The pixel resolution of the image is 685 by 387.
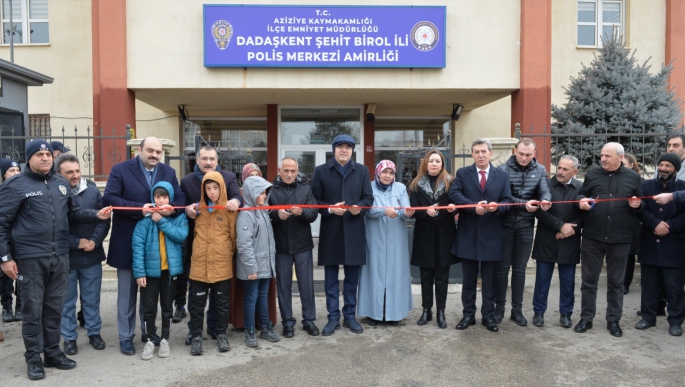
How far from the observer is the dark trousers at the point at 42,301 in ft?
14.6

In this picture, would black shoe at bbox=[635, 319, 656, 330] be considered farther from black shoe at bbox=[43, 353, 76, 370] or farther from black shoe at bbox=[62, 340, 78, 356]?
black shoe at bbox=[62, 340, 78, 356]

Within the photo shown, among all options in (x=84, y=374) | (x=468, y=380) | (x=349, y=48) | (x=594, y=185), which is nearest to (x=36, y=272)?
(x=84, y=374)

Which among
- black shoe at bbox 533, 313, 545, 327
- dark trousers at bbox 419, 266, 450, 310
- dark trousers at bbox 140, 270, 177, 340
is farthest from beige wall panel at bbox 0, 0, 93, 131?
black shoe at bbox 533, 313, 545, 327

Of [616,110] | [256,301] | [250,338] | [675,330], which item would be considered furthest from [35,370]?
[616,110]

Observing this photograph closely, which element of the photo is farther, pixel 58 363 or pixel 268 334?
pixel 268 334

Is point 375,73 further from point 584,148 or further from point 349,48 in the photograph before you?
point 584,148

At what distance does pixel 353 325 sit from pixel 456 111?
8.43 meters

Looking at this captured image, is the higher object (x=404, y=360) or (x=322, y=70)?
(x=322, y=70)

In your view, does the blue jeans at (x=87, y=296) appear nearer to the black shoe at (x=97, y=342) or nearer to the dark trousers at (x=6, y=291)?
the black shoe at (x=97, y=342)

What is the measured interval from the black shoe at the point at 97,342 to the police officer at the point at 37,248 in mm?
521

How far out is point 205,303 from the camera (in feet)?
16.9

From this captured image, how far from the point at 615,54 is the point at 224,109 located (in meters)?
8.70

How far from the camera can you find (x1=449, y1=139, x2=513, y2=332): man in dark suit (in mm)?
5668

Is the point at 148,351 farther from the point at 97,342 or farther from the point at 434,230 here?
the point at 434,230
